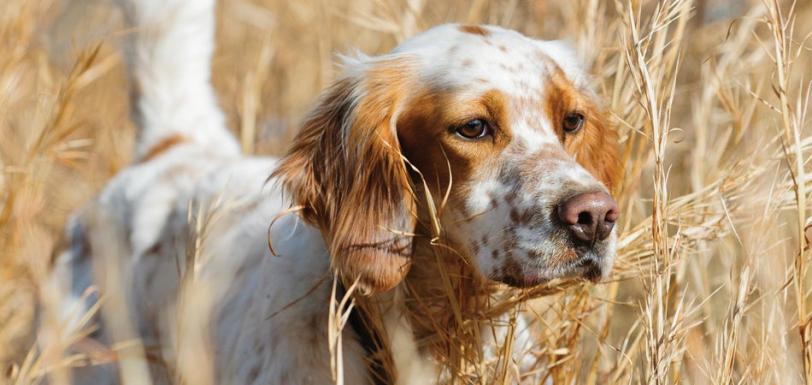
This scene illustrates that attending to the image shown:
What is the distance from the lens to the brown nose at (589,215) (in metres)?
2.05

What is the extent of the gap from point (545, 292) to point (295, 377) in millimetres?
577

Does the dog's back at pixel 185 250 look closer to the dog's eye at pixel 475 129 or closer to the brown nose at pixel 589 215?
the dog's eye at pixel 475 129

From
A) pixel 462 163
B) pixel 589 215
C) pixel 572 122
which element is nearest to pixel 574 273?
pixel 589 215

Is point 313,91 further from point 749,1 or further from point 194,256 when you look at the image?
point 194,256

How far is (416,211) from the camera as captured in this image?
2379mm

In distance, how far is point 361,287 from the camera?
7.53 feet

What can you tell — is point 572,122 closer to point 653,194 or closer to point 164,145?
point 653,194

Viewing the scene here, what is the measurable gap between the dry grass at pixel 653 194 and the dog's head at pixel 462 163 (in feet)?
0.59

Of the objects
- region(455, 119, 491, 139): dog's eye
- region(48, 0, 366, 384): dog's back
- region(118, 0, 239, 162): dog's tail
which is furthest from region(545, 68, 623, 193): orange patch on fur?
region(118, 0, 239, 162): dog's tail

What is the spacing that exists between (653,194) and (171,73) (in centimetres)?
159

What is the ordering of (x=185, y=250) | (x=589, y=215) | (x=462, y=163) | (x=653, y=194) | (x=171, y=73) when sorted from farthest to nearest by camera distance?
(x=171, y=73) → (x=653, y=194) → (x=185, y=250) → (x=462, y=163) → (x=589, y=215)

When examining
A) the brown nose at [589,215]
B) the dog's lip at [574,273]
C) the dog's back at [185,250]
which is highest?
the brown nose at [589,215]

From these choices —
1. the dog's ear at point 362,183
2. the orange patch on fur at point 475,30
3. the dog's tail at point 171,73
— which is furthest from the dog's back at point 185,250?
the orange patch on fur at point 475,30

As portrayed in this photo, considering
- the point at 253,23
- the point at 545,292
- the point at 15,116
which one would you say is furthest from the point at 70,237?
the point at 253,23
